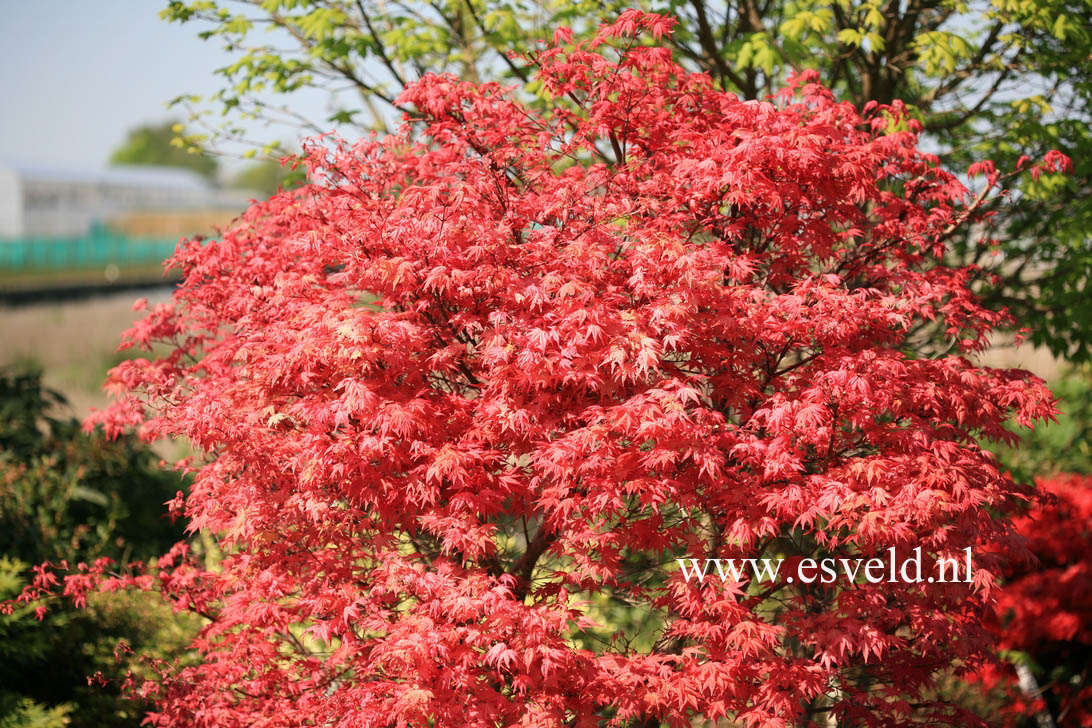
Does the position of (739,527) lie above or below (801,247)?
below

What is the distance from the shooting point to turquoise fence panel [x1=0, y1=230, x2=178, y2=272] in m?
26.5

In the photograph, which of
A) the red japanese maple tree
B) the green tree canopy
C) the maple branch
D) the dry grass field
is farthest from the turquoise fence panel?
the green tree canopy

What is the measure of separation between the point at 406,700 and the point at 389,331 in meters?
1.35

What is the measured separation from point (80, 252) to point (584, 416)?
30.3 meters

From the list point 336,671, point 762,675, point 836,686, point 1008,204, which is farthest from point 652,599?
point 1008,204

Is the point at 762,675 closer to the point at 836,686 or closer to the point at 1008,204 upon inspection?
the point at 836,686

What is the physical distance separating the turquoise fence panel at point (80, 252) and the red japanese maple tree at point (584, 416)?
25.7m

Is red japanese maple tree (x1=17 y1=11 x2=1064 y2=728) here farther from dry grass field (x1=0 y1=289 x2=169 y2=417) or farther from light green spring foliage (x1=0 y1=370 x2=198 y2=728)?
dry grass field (x1=0 y1=289 x2=169 y2=417)

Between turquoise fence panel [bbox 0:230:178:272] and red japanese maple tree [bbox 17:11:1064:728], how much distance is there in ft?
84.3

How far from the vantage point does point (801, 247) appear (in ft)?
13.6

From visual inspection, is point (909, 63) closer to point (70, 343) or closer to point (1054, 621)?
point (1054, 621)

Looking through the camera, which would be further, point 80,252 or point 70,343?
point 80,252

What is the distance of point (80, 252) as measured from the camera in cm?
2942

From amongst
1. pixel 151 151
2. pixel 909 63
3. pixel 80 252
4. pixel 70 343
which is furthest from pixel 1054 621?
pixel 151 151
